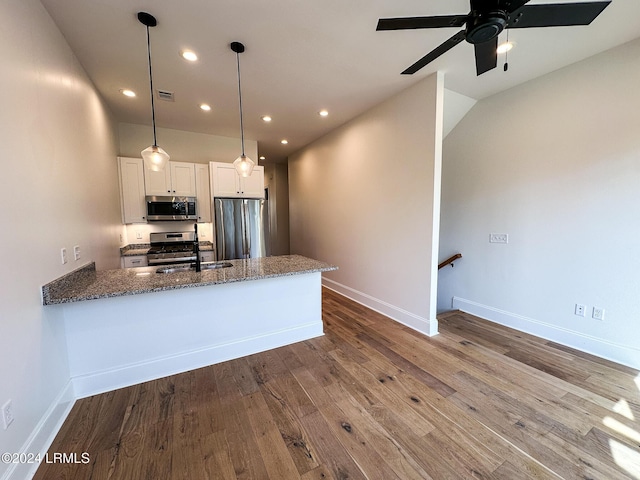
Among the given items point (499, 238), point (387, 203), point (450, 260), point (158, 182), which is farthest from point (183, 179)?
point (499, 238)

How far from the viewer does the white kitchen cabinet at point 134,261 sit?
3.66 meters

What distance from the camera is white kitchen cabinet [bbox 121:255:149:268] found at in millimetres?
3658

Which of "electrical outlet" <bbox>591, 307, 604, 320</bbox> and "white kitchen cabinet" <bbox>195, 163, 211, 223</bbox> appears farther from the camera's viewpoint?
"white kitchen cabinet" <bbox>195, 163, 211, 223</bbox>

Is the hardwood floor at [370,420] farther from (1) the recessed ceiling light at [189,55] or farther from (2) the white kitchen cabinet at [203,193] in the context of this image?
(1) the recessed ceiling light at [189,55]

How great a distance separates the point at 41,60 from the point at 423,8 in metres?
2.74

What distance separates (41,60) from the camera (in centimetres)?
172

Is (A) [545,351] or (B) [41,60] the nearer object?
(B) [41,60]

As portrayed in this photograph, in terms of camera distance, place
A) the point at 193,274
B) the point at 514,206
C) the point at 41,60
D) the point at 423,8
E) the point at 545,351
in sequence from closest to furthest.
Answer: the point at 41,60
the point at 423,8
the point at 193,274
the point at 545,351
the point at 514,206

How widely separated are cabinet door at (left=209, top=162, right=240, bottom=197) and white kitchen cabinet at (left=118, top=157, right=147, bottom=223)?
1.02 meters

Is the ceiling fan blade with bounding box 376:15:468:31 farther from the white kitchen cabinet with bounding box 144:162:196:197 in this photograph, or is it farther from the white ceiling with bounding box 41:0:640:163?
the white kitchen cabinet with bounding box 144:162:196:197

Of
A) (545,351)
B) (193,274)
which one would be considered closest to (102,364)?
(193,274)

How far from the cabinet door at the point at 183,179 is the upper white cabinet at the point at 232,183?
34 cm

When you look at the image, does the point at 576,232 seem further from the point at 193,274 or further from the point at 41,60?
the point at 41,60

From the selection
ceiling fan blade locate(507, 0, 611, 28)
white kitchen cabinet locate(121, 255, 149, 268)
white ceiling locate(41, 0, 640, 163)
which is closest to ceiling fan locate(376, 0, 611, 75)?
ceiling fan blade locate(507, 0, 611, 28)
